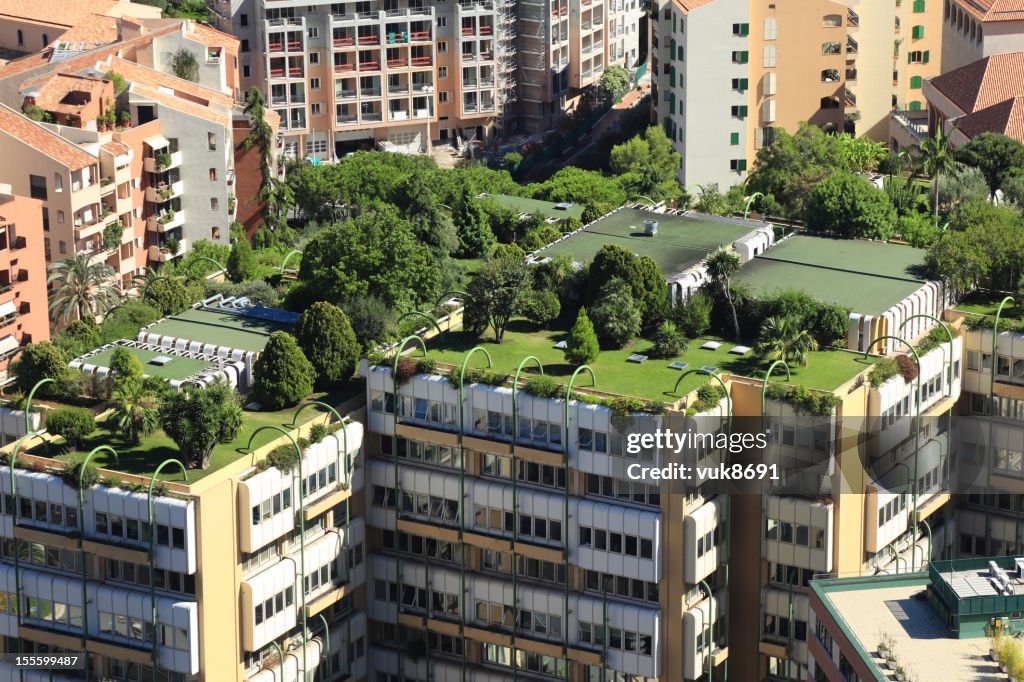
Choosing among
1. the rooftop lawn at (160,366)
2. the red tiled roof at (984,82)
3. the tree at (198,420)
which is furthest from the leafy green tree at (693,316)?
the red tiled roof at (984,82)

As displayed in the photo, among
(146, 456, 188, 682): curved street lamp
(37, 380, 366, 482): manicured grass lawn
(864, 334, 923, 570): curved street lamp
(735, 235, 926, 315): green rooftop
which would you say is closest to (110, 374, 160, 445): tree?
(37, 380, 366, 482): manicured grass lawn

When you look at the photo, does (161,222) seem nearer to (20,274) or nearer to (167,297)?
(20,274)

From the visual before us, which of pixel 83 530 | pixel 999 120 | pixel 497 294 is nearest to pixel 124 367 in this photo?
pixel 83 530

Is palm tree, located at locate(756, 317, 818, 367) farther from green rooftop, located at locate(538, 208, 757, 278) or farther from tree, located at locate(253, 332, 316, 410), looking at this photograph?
tree, located at locate(253, 332, 316, 410)

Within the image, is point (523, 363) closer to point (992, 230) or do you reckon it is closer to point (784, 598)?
point (784, 598)

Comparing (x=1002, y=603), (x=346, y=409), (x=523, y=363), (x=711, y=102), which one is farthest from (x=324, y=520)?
(x=711, y=102)

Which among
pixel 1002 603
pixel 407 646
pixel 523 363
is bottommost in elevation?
pixel 407 646

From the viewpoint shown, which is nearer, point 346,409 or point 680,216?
point 346,409
